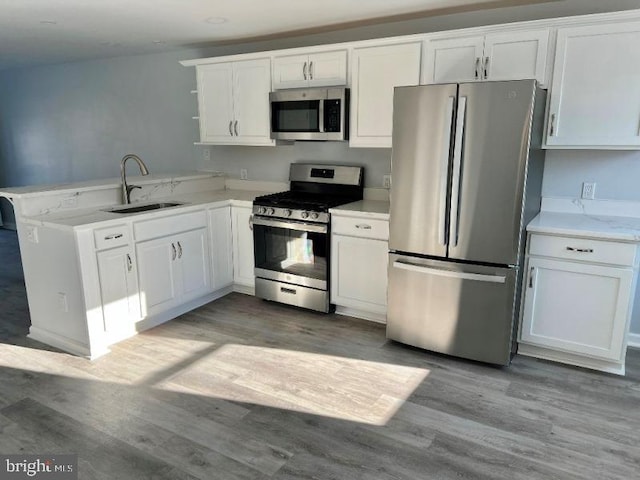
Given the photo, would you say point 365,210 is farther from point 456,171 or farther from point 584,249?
point 584,249

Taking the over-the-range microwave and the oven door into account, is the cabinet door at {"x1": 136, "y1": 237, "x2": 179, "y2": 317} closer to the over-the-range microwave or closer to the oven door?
the oven door

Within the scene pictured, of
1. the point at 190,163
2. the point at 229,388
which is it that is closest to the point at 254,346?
the point at 229,388

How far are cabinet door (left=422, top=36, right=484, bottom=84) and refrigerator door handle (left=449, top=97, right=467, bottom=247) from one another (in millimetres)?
566

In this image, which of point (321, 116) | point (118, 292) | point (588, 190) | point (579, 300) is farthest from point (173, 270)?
point (588, 190)

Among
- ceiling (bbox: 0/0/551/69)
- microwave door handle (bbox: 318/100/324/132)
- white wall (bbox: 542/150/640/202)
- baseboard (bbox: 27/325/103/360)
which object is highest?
ceiling (bbox: 0/0/551/69)

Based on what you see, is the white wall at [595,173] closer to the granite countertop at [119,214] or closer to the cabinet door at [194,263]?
the granite countertop at [119,214]

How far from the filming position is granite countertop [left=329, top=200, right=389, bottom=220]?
3.42 metres

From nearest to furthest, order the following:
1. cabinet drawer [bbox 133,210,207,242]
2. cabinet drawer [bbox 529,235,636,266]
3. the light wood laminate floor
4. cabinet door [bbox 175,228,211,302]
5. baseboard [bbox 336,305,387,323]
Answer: the light wood laminate floor → cabinet drawer [bbox 529,235,636,266] → cabinet drawer [bbox 133,210,207,242] → baseboard [bbox 336,305,387,323] → cabinet door [bbox 175,228,211,302]

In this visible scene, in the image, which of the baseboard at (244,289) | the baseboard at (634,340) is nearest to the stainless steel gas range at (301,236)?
the baseboard at (244,289)

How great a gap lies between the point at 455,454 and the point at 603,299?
1.40 meters

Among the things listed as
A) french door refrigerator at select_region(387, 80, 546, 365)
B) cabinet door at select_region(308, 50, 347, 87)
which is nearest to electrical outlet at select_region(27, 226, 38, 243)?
cabinet door at select_region(308, 50, 347, 87)

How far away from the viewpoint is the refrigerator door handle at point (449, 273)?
282 centimetres

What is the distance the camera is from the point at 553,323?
9.61ft

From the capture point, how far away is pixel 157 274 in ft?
11.6
